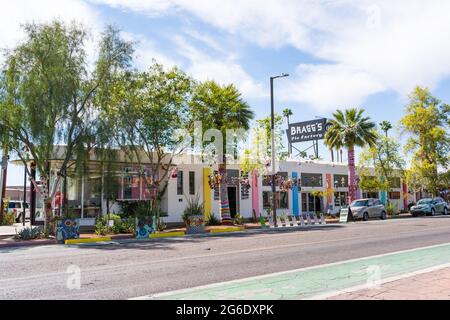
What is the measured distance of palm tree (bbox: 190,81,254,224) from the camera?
87.7 feet

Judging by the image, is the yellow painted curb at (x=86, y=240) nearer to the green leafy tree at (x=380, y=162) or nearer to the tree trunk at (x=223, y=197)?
the tree trunk at (x=223, y=197)

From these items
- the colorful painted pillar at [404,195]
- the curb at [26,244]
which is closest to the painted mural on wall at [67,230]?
the curb at [26,244]

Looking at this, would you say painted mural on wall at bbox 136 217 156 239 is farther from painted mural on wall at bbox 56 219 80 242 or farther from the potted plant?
painted mural on wall at bbox 56 219 80 242

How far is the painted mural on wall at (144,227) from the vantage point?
21031 mm

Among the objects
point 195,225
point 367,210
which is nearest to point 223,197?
point 195,225

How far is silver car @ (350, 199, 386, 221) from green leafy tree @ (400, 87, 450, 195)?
1392cm

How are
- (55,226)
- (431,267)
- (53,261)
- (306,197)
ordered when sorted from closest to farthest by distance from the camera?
1. (431,267)
2. (53,261)
3. (55,226)
4. (306,197)

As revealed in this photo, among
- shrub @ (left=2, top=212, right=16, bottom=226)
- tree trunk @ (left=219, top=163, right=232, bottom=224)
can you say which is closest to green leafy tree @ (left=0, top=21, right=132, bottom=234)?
tree trunk @ (left=219, top=163, right=232, bottom=224)

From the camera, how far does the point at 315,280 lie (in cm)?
830

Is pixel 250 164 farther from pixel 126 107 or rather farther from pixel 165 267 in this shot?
pixel 165 267

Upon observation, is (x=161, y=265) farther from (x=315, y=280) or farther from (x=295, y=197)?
(x=295, y=197)

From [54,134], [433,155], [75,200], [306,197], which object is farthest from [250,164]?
[433,155]

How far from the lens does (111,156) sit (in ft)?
72.2

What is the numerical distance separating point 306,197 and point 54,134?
24661 millimetres
